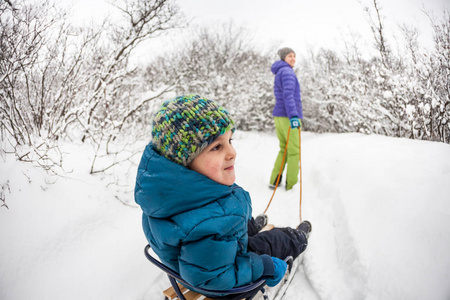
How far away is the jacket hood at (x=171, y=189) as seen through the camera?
1.14 m

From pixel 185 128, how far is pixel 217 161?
266 millimetres

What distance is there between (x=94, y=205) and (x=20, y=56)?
233cm

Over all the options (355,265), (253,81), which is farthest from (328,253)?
(253,81)

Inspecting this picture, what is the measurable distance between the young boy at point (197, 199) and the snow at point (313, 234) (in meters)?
→ 0.85

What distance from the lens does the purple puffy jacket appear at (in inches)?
126

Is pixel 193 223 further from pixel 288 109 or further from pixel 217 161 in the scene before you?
pixel 288 109

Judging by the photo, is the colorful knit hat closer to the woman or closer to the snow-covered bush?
the woman

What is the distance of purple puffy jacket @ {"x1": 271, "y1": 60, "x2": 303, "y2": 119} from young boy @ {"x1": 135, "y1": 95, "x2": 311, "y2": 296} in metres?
2.09

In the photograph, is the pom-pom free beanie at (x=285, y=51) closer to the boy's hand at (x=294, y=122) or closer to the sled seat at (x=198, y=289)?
the boy's hand at (x=294, y=122)

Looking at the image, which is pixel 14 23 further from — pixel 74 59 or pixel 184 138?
pixel 184 138

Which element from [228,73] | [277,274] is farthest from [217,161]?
[228,73]

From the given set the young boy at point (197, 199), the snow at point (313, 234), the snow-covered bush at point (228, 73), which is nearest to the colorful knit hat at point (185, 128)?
the young boy at point (197, 199)

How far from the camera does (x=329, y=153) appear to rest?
12.9ft

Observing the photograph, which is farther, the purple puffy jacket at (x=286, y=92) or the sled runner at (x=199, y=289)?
the purple puffy jacket at (x=286, y=92)
